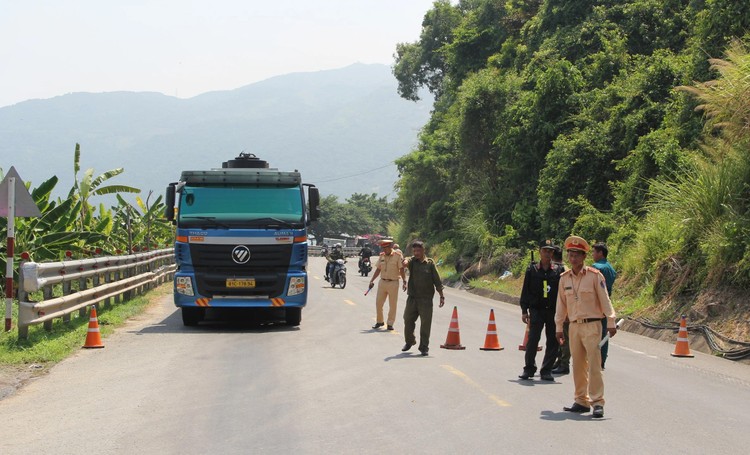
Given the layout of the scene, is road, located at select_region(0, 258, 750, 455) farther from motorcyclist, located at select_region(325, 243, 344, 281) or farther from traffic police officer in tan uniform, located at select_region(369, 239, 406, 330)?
motorcyclist, located at select_region(325, 243, 344, 281)

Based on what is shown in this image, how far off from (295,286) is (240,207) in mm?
1849

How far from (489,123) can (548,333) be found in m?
32.1

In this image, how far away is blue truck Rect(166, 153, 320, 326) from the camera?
17.3 m

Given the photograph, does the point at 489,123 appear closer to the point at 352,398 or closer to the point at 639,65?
the point at 639,65

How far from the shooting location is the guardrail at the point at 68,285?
13219 mm

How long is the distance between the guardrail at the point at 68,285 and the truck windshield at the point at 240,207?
205cm

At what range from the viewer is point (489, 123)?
43.4m

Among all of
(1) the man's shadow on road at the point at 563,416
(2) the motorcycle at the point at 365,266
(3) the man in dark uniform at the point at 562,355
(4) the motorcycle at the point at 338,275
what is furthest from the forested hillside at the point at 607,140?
(1) the man's shadow on road at the point at 563,416

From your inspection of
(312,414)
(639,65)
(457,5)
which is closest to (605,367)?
(312,414)

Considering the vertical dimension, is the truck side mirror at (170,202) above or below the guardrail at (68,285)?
above

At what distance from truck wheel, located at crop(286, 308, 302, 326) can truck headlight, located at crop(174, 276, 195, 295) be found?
195cm

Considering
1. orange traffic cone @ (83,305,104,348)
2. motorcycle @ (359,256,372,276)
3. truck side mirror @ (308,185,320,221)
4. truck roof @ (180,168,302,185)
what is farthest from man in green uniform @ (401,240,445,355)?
motorcycle @ (359,256,372,276)

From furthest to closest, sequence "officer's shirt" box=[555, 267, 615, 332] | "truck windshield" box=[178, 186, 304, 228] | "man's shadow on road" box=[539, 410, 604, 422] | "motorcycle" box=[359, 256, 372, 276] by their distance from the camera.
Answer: "motorcycle" box=[359, 256, 372, 276], "truck windshield" box=[178, 186, 304, 228], "officer's shirt" box=[555, 267, 615, 332], "man's shadow on road" box=[539, 410, 604, 422]

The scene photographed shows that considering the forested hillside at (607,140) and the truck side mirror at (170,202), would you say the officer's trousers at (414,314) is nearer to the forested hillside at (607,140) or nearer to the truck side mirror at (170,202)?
the truck side mirror at (170,202)
